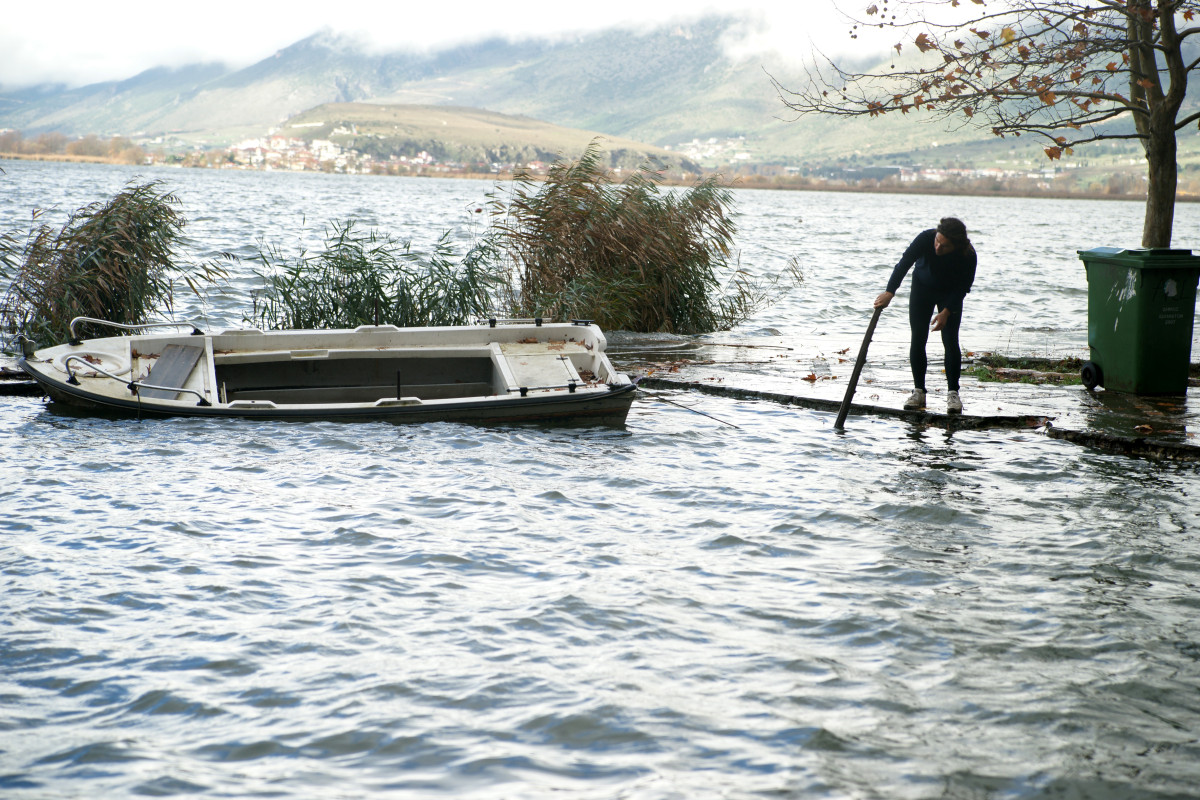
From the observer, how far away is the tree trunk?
35.4 ft

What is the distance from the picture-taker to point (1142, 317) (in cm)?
984

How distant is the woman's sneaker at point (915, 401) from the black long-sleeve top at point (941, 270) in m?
0.93

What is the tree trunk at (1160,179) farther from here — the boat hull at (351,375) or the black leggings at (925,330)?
the boat hull at (351,375)

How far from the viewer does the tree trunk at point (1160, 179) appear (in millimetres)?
10789

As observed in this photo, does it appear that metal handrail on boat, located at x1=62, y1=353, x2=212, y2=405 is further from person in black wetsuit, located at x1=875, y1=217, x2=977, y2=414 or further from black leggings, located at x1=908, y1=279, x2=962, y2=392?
black leggings, located at x1=908, y1=279, x2=962, y2=392

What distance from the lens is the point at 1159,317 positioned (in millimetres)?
9844

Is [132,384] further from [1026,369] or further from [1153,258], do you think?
[1026,369]

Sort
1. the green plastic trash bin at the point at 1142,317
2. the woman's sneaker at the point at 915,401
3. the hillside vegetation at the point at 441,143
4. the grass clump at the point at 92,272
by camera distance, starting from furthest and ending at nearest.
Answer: the hillside vegetation at the point at 441,143 < the grass clump at the point at 92,272 < the woman's sneaker at the point at 915,401 < the green plastic trash bin at the point at 1142,317

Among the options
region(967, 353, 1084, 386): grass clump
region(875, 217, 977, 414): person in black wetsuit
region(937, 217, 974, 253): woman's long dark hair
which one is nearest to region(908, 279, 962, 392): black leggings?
region(875, 217, 977, 414): person in black wetsuit

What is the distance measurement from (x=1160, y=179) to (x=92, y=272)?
A: 41.1 ft

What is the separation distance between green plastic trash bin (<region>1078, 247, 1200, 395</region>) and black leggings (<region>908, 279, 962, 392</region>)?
1.42 meters

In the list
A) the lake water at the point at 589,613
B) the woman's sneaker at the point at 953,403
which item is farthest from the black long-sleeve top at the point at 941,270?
the lake water at the point at 589,613

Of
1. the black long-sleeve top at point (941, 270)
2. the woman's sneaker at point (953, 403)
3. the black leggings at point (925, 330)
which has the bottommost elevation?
the woman's sneaker at point (953, 403)

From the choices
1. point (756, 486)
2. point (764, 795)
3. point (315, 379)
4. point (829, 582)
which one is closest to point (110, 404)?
point (315, 379)
